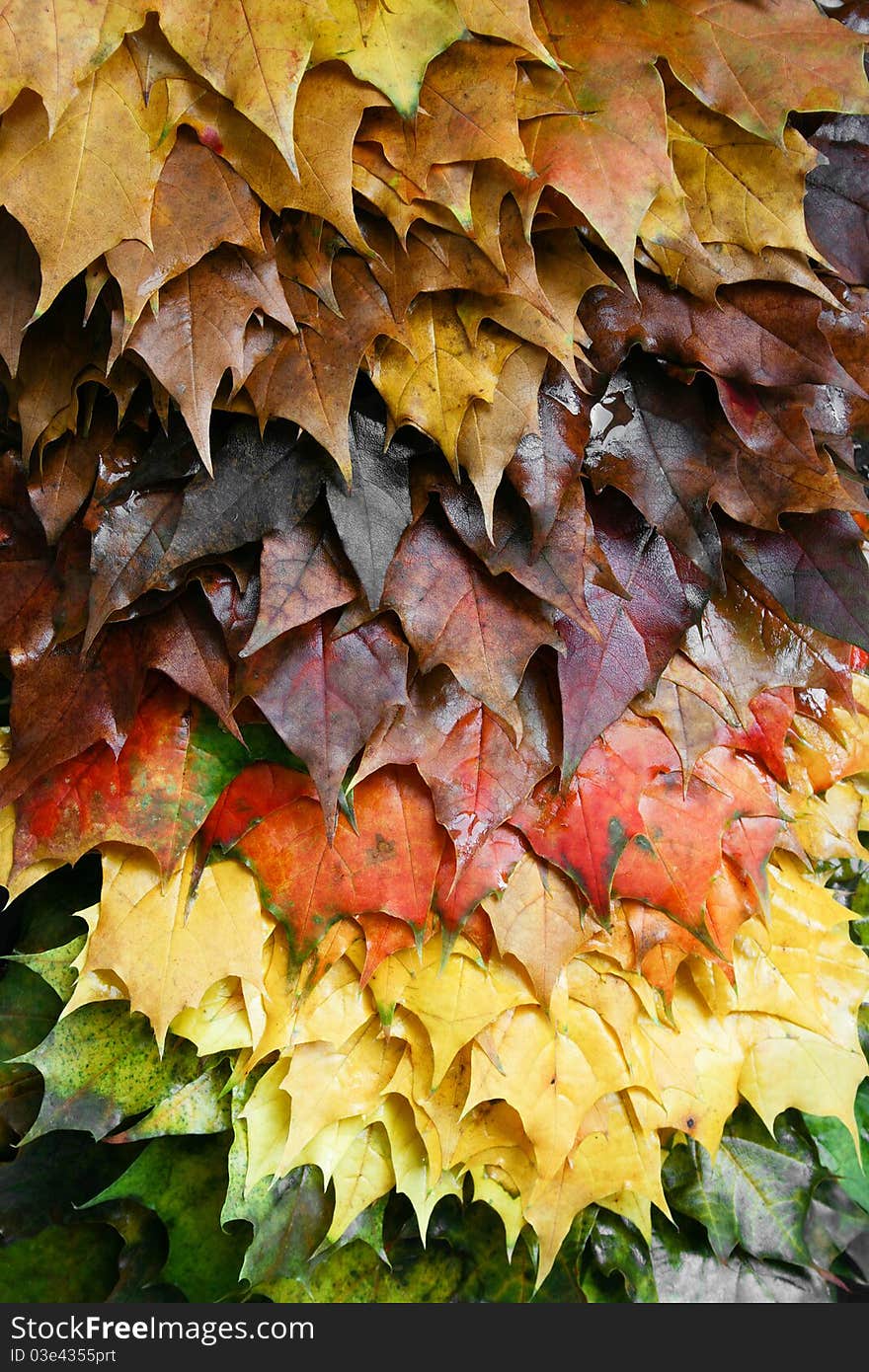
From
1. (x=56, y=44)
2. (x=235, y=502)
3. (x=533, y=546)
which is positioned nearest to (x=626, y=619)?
(x=533, y=546)

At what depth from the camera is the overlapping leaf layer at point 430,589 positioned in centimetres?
35

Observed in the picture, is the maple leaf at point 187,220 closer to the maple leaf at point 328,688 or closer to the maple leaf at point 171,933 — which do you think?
the maple leaf at point 328,688

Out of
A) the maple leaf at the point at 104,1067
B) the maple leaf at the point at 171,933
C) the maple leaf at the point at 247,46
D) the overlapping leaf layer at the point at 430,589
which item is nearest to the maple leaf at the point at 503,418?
the overlapping leaf layer at the point at 430,589

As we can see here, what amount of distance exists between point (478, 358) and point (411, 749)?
16 cm

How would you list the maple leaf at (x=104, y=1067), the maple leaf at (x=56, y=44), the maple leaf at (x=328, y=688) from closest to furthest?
the maple leaf at (x=56, y=44), the maple leaf at (x=328, y=688), the maple leaf at (x=104, y=1067)

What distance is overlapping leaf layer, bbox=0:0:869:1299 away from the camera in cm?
35

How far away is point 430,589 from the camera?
426 millimetres

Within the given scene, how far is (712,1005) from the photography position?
542 millimetres

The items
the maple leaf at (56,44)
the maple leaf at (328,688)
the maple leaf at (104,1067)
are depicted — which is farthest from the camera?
the maple leaf at (104,1067)

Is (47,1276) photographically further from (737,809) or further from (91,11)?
(91,11)

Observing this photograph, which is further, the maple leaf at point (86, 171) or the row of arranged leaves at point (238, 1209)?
the row of arranged leaves at point (238, 1209)

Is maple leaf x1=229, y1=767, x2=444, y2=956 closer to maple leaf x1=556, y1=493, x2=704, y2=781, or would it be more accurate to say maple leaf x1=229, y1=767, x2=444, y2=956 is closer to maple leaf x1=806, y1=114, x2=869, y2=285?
maple leaf x1=556, y1=493, x2=704, y2=781

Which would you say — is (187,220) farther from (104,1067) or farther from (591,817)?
(104,1067)

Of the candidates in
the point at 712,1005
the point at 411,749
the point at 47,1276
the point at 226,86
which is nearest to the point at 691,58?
the point at 226,86
